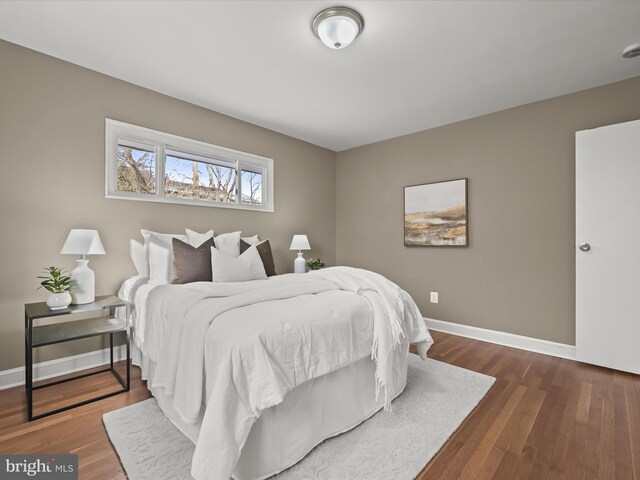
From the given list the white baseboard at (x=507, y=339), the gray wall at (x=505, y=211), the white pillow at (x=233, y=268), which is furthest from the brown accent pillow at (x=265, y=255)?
the white baseboard at (x=507, y=339)

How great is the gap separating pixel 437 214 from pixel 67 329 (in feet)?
12.7

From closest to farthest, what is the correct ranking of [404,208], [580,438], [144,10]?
1. [580,438]
2. [144,10]
3. [404,208]

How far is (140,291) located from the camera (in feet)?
8.10

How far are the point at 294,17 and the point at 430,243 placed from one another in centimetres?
295

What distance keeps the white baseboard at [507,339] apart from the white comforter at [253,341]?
167 cm

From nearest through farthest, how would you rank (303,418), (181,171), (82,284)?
(303,418) < (82,284) < (181,171)

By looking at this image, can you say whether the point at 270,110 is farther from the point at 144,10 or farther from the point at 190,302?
the point at 190,302

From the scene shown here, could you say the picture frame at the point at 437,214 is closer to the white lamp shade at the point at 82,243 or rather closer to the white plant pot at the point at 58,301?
the white lamp shade at the point at 82,243

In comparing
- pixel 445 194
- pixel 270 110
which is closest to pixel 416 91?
pixel 445 194

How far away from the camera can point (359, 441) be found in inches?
67.1

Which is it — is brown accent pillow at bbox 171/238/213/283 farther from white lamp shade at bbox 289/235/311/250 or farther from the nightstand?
white lamp shade at bbox 289/235/311/250

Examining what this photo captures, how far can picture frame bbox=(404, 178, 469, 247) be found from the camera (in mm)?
3695

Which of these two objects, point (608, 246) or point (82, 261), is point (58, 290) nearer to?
point (82, 261)

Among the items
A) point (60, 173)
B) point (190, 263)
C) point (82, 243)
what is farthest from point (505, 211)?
point (60, 173)
